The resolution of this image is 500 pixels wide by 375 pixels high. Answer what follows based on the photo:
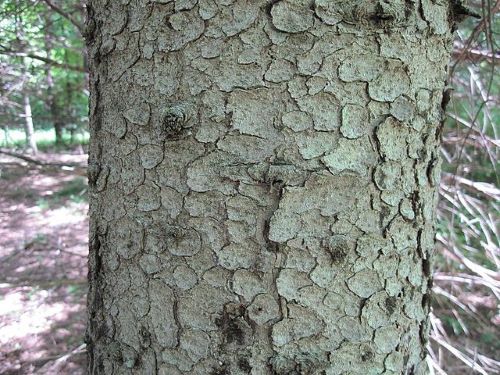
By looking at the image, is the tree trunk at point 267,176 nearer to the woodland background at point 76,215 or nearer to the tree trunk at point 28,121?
the woodland background at point 76,215

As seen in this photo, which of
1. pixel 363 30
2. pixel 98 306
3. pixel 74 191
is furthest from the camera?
pixel 74 191

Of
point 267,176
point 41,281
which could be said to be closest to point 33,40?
point 41,281

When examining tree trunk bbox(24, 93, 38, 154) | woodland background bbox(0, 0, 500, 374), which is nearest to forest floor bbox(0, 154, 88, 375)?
Result: woodland background bbox(0, 0, 500, 374)

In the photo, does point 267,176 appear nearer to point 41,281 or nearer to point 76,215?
point 41,281

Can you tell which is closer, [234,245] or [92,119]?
[234,245]

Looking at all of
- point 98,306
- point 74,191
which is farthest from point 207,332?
point 74,191

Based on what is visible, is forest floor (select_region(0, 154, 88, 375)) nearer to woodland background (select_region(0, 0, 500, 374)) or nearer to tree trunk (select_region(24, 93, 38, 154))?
woodland background (select_region(0, 0, 500, 374))

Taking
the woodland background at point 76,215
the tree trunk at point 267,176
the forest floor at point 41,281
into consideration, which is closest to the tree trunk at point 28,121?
the woodland background at point 76,215

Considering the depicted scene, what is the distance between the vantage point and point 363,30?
0.69 m

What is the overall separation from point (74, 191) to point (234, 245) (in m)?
8.61

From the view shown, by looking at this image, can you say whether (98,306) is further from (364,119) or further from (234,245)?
(364,119)

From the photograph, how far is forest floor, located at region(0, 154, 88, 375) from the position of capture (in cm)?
299

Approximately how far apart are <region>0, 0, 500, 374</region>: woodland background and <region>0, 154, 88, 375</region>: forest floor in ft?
0.06

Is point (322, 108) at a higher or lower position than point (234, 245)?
higher
